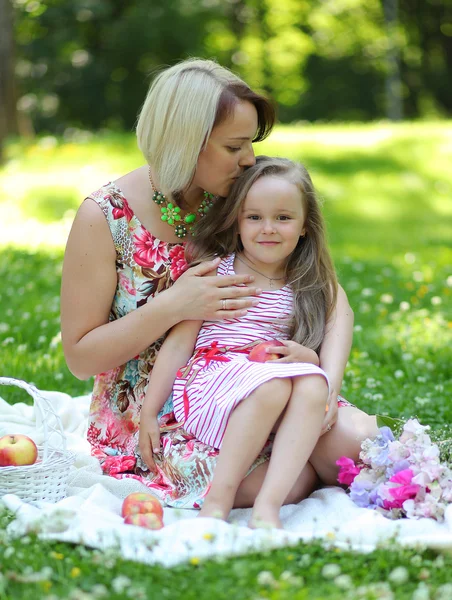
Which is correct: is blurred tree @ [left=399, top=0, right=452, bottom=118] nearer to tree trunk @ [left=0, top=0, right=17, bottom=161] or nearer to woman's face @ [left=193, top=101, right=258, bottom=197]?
tree trunk @ [left=0, top=0, right=17, bottom=161]

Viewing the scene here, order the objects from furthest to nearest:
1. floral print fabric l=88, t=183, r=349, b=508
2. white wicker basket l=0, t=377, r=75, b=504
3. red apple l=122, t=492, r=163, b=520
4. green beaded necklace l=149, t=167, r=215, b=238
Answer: green beaded necklace l=149, t=167, r=215, b=238
floral print fabric l=88, t=183, r=349, b=508
white wicker basket l=0, t=377, r=75, b=504
red apple l=122, t=492, r=163, b=520

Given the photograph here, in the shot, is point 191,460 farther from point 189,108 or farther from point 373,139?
point 373,139

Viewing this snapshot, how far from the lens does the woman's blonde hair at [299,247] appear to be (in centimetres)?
349

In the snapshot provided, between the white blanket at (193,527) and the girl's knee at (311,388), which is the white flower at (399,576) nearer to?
the white blanket at (193,527)

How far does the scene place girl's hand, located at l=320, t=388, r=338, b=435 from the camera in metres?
3.18

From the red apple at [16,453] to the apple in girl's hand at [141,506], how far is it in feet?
1.42

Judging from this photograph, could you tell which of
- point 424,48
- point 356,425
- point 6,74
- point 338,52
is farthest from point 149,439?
point 424,48

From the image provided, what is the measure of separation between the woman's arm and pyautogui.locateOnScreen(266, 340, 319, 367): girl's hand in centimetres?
28

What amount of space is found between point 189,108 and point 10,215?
7.26 meters

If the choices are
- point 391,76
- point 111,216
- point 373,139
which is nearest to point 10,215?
point 373,139

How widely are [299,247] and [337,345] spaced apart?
0.49 meters

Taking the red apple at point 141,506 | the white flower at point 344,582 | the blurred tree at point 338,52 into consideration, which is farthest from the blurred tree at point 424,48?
the white flower at point 344,582

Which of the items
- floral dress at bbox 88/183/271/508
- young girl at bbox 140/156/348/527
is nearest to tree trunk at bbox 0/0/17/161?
floral dress at bbox 88/183/271/508

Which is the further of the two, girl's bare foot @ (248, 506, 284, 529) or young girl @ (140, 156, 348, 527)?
young girl @ (140, 156, 348, 527)
